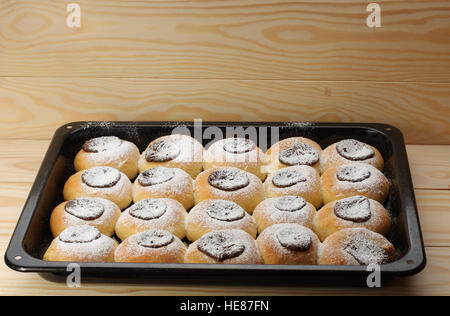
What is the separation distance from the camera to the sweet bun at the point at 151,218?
1181 millimetres

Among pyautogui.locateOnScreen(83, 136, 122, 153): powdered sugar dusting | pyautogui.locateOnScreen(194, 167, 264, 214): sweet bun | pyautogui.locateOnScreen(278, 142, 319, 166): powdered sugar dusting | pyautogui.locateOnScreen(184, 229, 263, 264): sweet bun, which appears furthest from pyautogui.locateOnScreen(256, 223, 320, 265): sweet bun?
pyautogui.locateOnScreen(83, 136, 122, 153): powdered sugar dusting

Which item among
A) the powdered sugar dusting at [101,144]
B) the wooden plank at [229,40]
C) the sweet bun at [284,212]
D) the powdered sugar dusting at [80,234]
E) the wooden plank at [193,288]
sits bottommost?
the wooden plank at [193,288]

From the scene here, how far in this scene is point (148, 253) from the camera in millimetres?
1079

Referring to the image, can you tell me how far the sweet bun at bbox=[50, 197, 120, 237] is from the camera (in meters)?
1.18

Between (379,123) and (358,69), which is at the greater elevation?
(358,69)

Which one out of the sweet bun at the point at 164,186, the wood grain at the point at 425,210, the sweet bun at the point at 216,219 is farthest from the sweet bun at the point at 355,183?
the sweet bun at the point at 164,186

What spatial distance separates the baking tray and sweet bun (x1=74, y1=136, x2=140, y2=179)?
4 centimetres

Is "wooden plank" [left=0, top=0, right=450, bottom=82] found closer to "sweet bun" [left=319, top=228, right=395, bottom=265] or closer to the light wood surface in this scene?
the light wood surface

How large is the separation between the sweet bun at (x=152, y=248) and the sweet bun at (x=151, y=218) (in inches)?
1.7

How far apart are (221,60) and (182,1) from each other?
0.58 ft

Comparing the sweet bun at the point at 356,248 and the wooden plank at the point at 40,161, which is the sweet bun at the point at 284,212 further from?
the wooden plank at the point at 40,161

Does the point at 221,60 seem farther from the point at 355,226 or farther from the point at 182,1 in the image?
the point at 355,226
